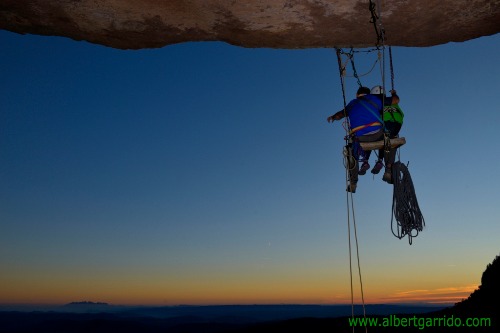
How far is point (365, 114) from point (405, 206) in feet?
4.40

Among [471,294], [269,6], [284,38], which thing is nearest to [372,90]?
[284,38]

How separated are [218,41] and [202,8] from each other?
71 cm

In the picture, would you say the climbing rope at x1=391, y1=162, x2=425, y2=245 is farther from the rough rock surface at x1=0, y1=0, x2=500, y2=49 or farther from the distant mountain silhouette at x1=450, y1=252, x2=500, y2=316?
the distant mountain silhouette at x1=450, y1=252, x2=500, y2=316

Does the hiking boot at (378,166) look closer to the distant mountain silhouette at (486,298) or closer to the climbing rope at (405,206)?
the climbing rope at (405,206)

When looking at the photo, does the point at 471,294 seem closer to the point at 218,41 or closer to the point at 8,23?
the point at 218,41

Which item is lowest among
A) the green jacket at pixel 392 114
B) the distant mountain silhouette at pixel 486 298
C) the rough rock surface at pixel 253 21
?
the distant mountain silhouette at pixel 486 298

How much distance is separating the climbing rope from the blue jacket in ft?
2.21

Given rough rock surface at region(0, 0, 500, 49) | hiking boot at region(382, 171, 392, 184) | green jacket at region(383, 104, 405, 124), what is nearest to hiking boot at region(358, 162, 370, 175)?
hiking boot at region(382, 171, 392, 184)

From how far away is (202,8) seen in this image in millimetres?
4707

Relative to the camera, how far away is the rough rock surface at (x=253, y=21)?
4645mm

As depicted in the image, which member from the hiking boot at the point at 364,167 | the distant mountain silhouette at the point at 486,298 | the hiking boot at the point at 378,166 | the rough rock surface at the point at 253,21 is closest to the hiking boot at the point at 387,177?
the hiking boot at the point at 378,166

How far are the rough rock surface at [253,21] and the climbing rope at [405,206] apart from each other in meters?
1.93

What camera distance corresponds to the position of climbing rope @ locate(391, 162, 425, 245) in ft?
15.3

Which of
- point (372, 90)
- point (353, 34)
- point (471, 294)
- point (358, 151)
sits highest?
point (353, 34)
